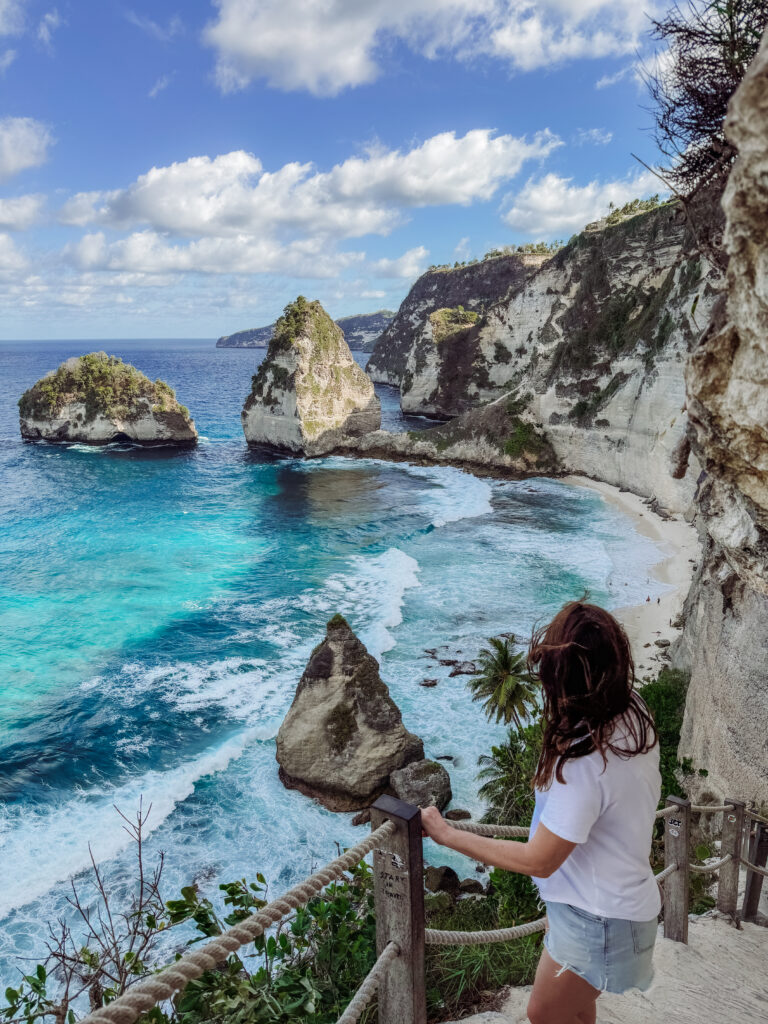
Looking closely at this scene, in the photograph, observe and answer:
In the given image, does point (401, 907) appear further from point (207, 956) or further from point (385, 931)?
point (207, 956)

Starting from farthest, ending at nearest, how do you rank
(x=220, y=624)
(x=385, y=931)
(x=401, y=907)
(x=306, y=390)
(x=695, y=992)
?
(x=306, y=390), (x=220, y=624), (x=695, y=992), (x=385, y=931), (x=401, y=907)

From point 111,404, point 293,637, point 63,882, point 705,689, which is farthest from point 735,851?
point 111,404

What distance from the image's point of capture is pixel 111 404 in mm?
68062

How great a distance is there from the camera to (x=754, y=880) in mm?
6391

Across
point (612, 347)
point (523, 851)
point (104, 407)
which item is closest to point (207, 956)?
point (523, 851)

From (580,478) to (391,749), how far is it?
127 ft

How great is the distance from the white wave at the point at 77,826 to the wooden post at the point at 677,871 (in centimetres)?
1339

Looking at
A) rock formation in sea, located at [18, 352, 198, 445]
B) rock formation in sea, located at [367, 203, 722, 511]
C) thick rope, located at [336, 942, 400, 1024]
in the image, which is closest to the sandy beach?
rock formation in sea, located at [367, 203, 722, 511]

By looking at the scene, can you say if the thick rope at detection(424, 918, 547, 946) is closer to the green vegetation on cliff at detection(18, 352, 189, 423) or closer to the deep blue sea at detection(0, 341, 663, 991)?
the deep blue sea at detection(0, 341, 663, 991)

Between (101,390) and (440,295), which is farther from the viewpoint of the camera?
(440,295)

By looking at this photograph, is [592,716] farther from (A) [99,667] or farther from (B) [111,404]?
(B) [111,404]

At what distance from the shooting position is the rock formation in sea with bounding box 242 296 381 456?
62.3m

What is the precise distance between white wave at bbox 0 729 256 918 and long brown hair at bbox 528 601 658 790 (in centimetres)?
1529

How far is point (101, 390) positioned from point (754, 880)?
7195 cm
